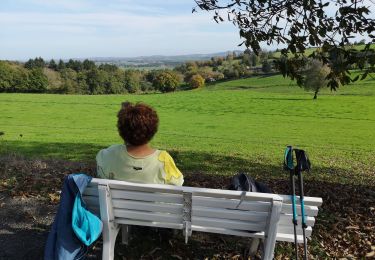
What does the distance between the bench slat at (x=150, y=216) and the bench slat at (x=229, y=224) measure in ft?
0.60

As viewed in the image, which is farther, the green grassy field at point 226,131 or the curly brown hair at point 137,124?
the green grassy field at point 226,131

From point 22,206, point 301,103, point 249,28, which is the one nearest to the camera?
point 22,206

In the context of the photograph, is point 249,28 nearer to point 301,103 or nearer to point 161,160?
point 161,160

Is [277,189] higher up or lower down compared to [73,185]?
lower down

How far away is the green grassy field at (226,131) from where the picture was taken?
45.3ft

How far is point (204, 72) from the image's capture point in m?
106

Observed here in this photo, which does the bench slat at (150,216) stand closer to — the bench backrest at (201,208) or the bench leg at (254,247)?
the bench backrest at (201,208)

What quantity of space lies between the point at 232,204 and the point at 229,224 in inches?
10.6

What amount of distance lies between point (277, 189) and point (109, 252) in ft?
13.7

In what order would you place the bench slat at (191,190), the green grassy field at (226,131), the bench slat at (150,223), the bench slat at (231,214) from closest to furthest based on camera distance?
the bench slat at (191,190) → the bench slat at (231,214) → the bench slat at (150,223) → the green grassy field at (226,131)

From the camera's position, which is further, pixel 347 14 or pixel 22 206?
pixel 347 14

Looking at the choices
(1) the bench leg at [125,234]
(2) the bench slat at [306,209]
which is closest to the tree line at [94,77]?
(1) the bench leg at [125,234]

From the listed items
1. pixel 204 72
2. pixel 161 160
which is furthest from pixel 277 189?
pixel 204 72

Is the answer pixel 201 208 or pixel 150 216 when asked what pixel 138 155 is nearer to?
pixel 150 216
